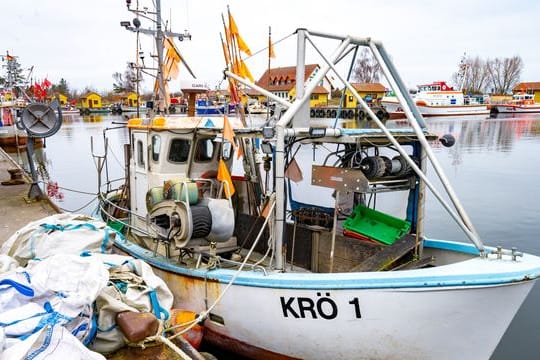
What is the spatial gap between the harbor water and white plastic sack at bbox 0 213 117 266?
2.32 metres

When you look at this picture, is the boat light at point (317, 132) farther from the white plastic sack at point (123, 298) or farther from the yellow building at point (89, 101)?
the yellow building at point (89, 101)

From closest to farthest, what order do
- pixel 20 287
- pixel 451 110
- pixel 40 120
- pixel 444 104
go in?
pixel 20 287
pixel 40 120
pixel 451 110
pixel 444 104

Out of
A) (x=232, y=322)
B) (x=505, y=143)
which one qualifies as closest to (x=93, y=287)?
(x=232, y=322)

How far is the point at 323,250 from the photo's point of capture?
5.56m

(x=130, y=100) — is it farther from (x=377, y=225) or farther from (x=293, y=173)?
(x=377, y=225)

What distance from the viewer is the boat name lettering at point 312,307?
4211mm

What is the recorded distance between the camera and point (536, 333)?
681cm

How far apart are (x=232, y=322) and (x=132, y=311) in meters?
1.36

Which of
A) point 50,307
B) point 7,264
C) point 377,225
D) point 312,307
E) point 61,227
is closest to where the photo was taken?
point 50,307

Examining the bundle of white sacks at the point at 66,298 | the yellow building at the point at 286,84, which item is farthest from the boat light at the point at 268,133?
the bundle of white sacks at the point at 66,298

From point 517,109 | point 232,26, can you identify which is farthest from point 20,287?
point 517,109

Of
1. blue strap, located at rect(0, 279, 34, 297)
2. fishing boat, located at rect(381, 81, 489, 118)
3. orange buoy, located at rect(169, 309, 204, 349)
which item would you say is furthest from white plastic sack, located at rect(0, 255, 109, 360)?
fishing boat, located at rect(381, 81, 489, 118)

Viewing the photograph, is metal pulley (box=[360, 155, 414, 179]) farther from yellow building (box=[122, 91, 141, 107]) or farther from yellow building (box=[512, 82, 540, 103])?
yellow building (box=[512, 82, 540, 103])

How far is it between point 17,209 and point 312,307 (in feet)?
27.0
